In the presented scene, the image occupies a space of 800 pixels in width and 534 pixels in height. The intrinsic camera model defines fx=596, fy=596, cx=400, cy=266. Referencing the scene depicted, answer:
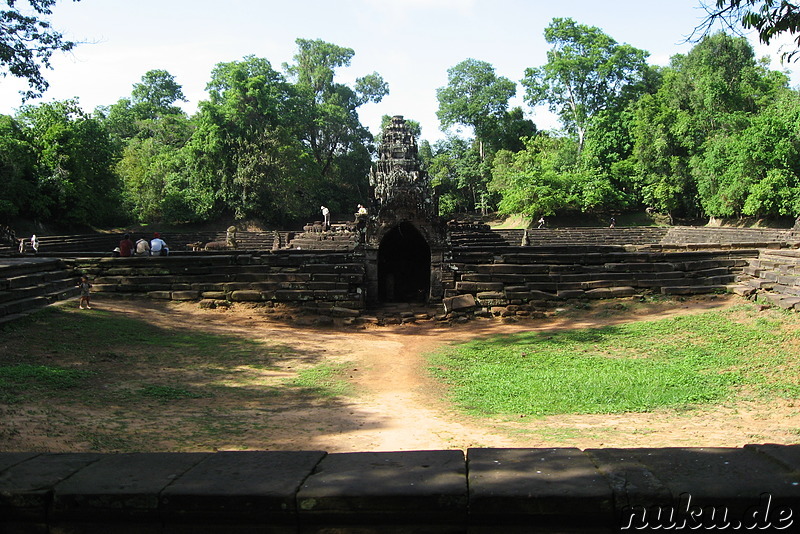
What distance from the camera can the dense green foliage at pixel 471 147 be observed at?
34156mm

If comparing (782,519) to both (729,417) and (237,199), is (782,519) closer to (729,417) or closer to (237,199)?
(729,417)

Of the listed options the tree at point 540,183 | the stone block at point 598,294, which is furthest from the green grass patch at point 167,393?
the tree at point 540,183

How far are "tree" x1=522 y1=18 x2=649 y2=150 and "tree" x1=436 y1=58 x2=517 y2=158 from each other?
332 cm

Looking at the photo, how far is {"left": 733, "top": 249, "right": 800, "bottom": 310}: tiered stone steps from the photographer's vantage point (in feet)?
35.8

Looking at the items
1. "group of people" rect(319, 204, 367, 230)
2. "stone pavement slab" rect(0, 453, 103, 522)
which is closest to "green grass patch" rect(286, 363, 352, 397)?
"stone pavement slab" rect(0, 453, 103, 522)

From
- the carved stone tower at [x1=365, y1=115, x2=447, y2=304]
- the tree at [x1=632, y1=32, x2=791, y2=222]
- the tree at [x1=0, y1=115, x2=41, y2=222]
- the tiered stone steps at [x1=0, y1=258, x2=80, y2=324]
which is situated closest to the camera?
the tiered stone steps at [x1=0, y1=258, x2=80, y2=324]

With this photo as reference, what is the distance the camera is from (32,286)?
10.4 metres

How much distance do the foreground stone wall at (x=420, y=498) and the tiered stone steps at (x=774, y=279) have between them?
383 inches

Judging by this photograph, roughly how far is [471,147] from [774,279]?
1786 inches

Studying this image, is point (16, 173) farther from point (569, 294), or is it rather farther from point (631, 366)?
point (631, 366)

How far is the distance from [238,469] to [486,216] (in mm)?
48846

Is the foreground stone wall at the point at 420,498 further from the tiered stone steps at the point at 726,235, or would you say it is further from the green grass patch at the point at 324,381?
the tiered stone steps at the point at 726,235

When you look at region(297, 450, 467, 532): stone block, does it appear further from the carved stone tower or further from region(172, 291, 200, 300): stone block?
the carved stone tower

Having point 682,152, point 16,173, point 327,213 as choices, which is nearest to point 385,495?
point 327,213
